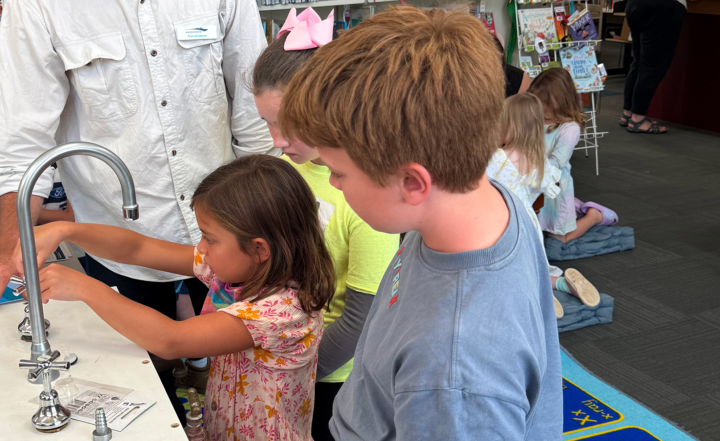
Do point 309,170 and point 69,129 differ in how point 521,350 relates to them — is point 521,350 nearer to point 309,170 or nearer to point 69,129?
point 309,170

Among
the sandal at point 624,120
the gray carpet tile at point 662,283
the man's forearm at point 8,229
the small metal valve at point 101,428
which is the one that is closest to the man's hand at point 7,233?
the man's forearm at point 8,229

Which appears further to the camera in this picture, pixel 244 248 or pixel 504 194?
pixel 244 248

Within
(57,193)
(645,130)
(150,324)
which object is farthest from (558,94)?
(150,324)

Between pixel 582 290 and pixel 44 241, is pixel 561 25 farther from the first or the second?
pixel 44 241

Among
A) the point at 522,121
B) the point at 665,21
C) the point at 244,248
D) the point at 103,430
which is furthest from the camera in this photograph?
the point at 665,21

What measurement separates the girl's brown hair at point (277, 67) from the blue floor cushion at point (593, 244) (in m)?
2.47

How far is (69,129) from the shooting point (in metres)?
1.58

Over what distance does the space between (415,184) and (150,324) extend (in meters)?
0.70

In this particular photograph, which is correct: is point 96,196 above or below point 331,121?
below

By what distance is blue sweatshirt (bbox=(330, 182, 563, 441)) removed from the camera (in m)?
0.59

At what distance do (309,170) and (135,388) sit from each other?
0.57 m

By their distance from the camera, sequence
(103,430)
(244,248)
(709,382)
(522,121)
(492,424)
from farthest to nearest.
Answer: (522,121), (709,382), (244,248), (103,430), (492,424)

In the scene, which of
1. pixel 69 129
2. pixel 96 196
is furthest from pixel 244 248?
pixel 69 129

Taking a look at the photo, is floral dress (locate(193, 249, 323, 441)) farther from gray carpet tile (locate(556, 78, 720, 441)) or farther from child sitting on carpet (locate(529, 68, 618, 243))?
child sitting on carpet (locate(529, 68, 618, 243))
